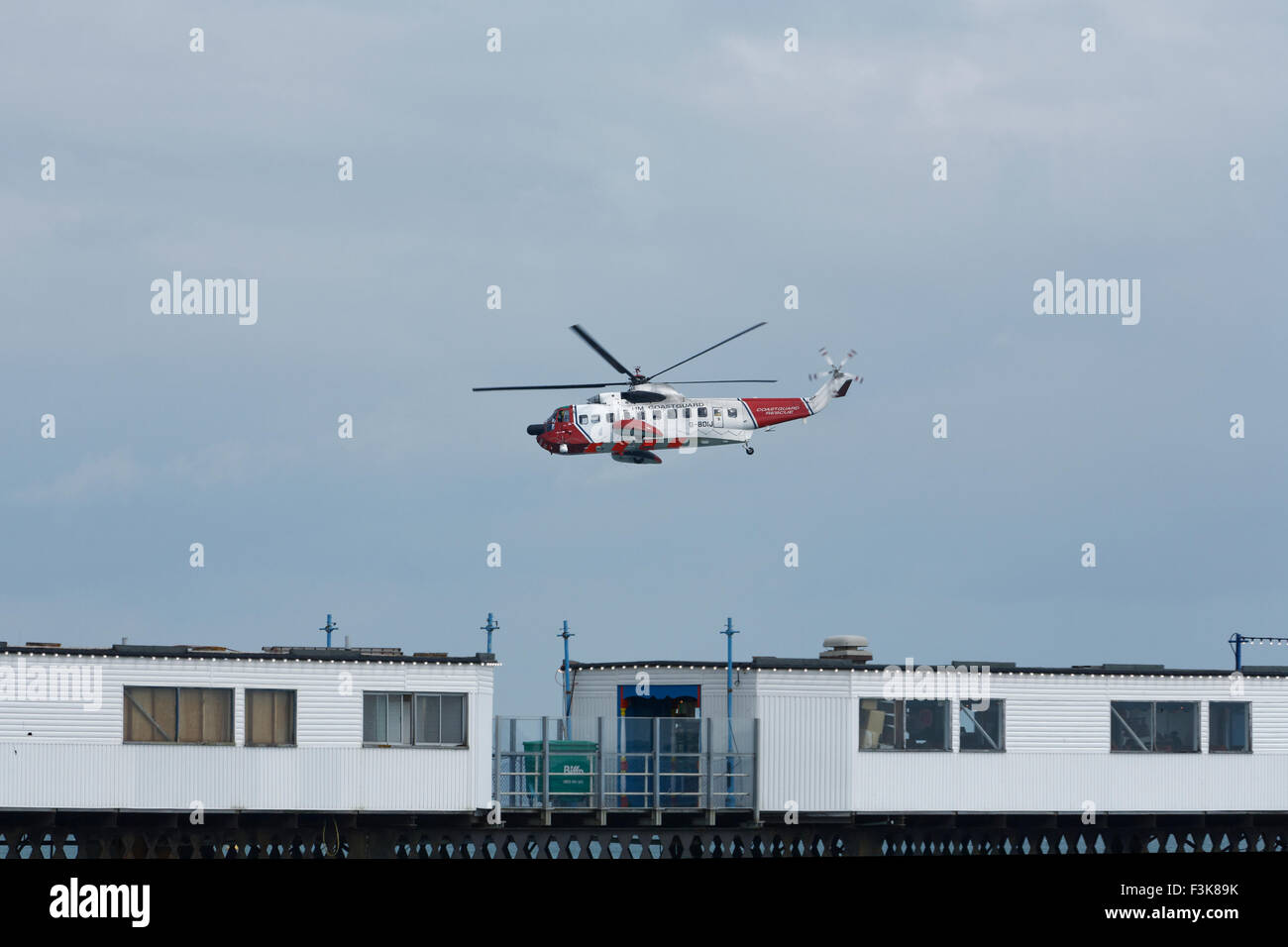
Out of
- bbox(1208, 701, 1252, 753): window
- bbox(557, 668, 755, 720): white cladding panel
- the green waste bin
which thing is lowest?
the green waste bin

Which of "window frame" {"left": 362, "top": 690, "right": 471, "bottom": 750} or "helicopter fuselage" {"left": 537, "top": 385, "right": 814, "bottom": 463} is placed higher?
"helicopter fuselage" {"left": 537, "top": 385, "right": 814, "bottom": 463}

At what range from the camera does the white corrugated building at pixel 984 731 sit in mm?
58062

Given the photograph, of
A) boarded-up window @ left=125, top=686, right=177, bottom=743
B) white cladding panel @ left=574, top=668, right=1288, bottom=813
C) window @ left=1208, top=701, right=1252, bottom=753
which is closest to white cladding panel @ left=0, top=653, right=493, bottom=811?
boarded-up window @ left=125, top=686, right=177, bottom=743

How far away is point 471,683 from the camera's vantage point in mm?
56000

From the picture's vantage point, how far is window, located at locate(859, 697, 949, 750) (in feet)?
192

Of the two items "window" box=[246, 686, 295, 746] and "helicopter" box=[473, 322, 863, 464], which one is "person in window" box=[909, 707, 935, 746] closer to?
"window" box=[246, 686, 295, 746]

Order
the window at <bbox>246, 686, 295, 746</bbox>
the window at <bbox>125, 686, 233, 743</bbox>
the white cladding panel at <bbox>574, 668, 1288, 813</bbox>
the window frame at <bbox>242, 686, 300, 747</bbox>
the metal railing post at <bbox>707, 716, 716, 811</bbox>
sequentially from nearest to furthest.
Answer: the window at <bbox>125, 686, 233, 743</bbox> → the window frame at <bbox>242, 686, 300, 747</bbox> → the window at <bbox>246, 686, 295, 746</bbox> → the metal railing post at <bbox>707, 716, 716, 811</bbox> → the white cladding panel at <bbox>574, 668, 1288, 813</bbox>

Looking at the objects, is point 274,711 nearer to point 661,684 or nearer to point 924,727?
point 661,684

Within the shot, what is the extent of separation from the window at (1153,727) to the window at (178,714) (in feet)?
80.6

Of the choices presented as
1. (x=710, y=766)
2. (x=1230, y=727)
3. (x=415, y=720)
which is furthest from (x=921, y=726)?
(x=415, y=720)

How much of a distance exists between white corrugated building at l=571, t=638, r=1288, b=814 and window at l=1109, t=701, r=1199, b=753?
40 mm

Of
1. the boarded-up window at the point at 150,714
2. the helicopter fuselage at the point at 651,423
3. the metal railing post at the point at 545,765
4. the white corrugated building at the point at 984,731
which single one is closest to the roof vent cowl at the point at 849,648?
the white corrugated building at the point at 984,731
